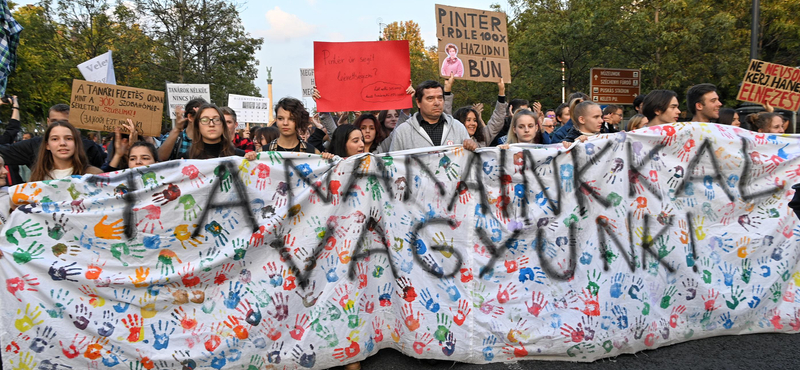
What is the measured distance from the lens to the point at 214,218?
344 centimetres

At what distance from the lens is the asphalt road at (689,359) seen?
3.36m

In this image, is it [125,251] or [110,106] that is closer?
[125,251]

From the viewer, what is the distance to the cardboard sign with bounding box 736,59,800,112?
635 cm

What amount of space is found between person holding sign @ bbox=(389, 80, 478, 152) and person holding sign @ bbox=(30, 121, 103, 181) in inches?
90.0

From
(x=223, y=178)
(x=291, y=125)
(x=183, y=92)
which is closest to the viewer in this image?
(x=223, y=178)

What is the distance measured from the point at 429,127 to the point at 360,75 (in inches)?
34.1

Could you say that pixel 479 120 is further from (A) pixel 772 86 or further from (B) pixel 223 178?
(A) pixel 772 86

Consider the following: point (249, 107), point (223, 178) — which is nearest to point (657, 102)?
point (223, 178)

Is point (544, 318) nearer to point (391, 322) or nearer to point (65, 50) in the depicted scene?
point (391, 322)

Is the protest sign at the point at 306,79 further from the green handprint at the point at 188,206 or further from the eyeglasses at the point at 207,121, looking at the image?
the green handprint at the point at 188,206

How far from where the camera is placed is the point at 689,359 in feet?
11.2

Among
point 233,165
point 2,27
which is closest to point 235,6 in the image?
point 2,27

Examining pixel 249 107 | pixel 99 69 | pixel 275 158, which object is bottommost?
pixel 275 158

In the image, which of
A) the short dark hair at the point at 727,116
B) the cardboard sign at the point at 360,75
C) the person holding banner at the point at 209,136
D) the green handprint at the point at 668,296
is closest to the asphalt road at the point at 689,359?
the green handprint at the point at 668,296
